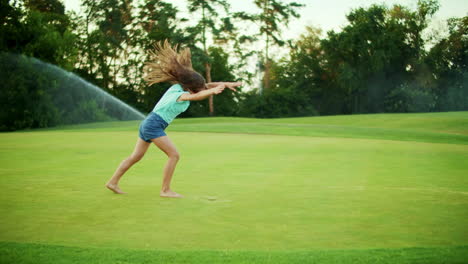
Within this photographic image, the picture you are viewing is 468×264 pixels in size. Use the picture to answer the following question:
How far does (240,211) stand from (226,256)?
155 centimetres

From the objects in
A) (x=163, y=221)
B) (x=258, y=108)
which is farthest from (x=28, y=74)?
(x=163, y=221)

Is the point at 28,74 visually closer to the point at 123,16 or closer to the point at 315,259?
the point at 123,16

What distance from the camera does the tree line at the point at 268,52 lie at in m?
49.8

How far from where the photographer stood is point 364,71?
53844mm

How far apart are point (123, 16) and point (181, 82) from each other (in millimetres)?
48775

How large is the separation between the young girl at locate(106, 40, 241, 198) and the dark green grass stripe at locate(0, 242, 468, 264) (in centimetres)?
243

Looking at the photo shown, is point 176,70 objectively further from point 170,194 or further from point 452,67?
point 452,67

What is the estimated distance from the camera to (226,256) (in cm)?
353

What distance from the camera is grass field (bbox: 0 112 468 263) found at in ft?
11.9

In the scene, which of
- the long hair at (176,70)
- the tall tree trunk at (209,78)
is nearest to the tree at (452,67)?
the tall tree trunk at (209,78)

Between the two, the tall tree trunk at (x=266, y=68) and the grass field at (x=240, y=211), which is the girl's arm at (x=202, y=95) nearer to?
the grass field at (x=240, y=211)

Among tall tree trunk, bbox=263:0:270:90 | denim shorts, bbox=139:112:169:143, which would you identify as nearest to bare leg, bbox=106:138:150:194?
denim shorts, bbox=139:112:169:143

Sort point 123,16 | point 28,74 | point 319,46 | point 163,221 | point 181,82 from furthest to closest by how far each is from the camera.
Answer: point 319,46, point 123,16, point 28,74, point 181,82, point 163,221

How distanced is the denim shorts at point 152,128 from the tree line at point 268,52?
41.2 meters
